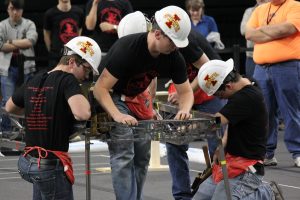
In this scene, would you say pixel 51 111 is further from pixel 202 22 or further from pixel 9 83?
pixel 202 22

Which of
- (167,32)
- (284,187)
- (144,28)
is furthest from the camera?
(284,187)

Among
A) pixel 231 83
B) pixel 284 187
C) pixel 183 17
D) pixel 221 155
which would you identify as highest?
pixel 183 17

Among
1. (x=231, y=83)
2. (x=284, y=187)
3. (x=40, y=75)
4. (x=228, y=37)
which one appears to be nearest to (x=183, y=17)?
(x=231, y=83)

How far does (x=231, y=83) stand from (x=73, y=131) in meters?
1.24

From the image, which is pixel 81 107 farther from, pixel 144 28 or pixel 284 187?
pixel 284 187

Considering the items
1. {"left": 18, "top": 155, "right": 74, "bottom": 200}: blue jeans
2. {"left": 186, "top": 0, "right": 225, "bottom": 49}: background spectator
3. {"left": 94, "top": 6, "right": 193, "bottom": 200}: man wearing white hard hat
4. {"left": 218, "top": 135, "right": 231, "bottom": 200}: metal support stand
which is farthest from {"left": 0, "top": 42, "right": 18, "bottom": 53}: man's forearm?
{"left": 218, "top": 135, "right": 231, "bottom": 200}: metal support stand

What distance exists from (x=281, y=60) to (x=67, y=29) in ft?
12.6

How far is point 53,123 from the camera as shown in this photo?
5.93 metres

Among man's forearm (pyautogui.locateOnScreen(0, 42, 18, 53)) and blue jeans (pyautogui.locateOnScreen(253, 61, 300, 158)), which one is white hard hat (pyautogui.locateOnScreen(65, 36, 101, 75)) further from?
man's forearm (pyautogui.locateOnScreen(0, 42, 18, 53))

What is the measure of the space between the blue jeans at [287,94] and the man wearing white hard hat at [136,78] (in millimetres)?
3222

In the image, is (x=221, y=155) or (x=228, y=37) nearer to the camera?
(x=221, y=155)

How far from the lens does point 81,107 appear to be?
5.81 m

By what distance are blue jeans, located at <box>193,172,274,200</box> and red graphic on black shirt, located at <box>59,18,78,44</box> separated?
6410 millimetres

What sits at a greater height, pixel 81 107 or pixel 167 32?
pixel 167 32
